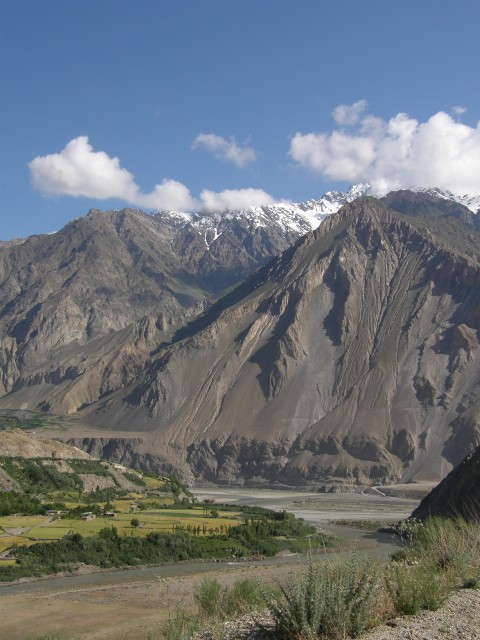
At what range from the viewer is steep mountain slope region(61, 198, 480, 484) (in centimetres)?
13975

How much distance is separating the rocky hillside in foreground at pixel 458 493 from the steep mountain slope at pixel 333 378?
6773 cm

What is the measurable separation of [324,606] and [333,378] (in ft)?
494

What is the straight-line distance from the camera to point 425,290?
17000 centimetres

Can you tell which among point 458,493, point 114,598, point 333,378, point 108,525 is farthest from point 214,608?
point 333,378

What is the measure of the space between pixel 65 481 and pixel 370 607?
2899 inches

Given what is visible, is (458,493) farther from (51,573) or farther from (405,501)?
(405,501)

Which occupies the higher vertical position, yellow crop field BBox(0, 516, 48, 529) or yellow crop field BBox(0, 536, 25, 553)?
yellow crop field BBox(0, 516, 48, 529)

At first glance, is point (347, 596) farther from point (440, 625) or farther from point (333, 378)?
point (333, 378)

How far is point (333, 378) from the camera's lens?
160750 mm

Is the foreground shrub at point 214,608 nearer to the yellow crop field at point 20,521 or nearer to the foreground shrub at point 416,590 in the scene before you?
the foreground shrub at point 416,590

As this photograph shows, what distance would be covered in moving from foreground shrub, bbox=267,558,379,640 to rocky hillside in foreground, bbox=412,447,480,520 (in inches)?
1642

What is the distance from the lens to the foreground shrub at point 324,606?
454 inches

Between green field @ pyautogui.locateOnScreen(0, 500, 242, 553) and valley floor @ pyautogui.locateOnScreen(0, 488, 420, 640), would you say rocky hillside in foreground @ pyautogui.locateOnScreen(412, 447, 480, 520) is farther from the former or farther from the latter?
green field @ pyautogui.locateOnScreen(0, 500, 242, 553)

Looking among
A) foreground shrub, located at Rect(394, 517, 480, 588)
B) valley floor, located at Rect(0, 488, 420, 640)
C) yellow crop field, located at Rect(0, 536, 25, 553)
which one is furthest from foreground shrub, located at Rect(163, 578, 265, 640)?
yellow crop field, located at Rect(0, 536, 25, 553)
